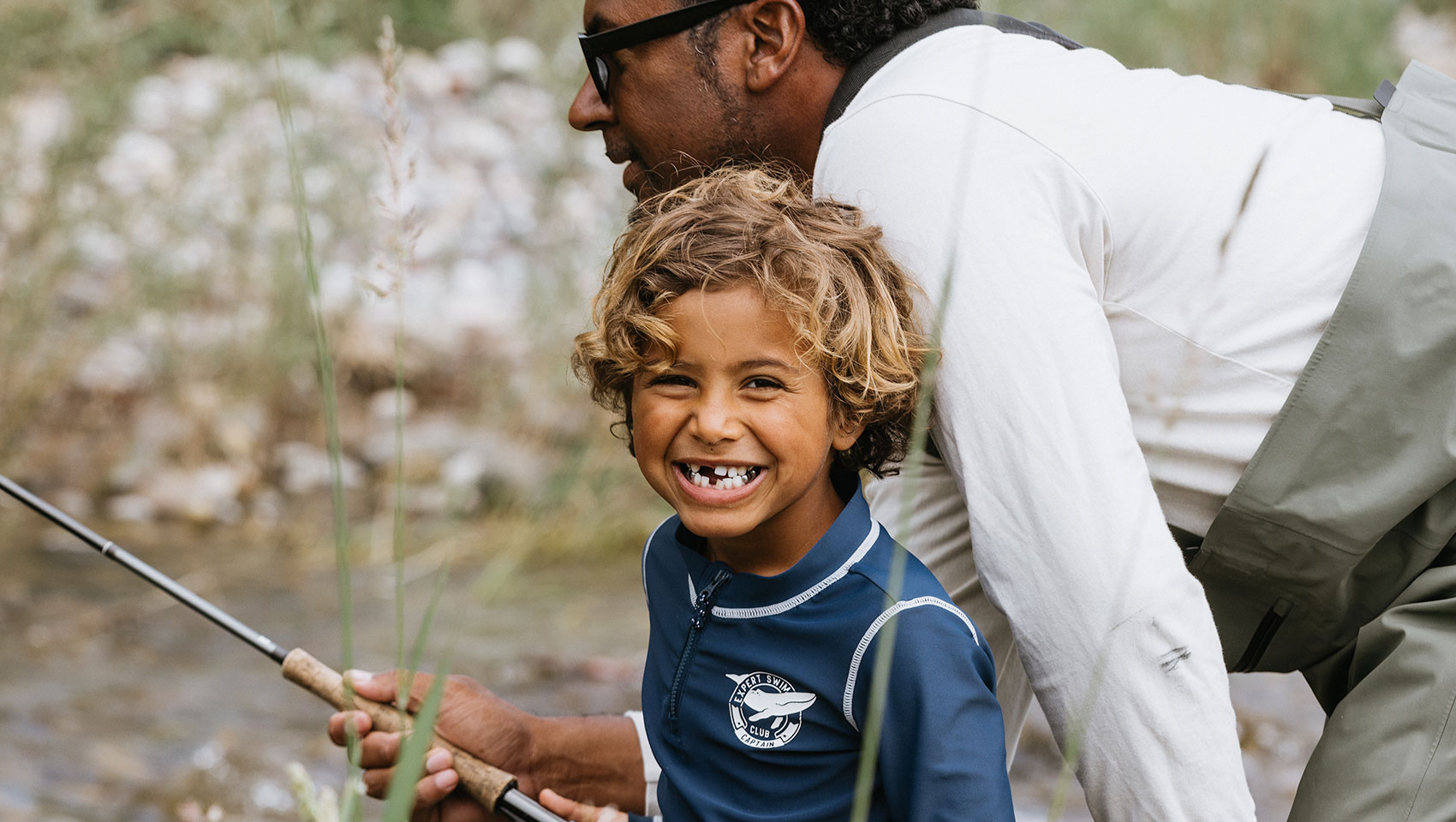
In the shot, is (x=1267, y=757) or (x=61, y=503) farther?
(x=61, y=503)

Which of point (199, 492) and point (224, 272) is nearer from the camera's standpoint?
point (199, 492)

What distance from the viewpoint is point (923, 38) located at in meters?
1.82

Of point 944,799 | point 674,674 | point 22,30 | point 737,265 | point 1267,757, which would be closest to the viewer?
point 944,799

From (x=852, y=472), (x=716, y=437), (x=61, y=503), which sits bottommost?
(x=61, y=503)

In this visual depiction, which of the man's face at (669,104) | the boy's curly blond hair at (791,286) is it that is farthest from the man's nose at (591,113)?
the boy's curly blond hair at (791,286)

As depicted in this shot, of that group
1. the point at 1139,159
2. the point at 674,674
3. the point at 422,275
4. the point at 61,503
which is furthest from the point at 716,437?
the point at 422,275

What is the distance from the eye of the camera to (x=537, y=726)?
6.39 feet

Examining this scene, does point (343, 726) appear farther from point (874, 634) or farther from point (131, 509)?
point (131, 509)

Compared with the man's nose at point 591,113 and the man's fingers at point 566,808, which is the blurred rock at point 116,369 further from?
the man's fingers at point 566,808

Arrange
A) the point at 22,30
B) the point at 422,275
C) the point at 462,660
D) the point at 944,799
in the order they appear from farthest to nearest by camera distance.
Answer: the point at 422,275 < the point at 22,30 < the point at 462,660 < the point at 944,799

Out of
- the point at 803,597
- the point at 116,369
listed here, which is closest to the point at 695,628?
the point at 803,597

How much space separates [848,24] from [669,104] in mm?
253

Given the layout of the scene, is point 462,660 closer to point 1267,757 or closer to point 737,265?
point 1267,757

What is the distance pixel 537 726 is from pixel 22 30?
3.33m
